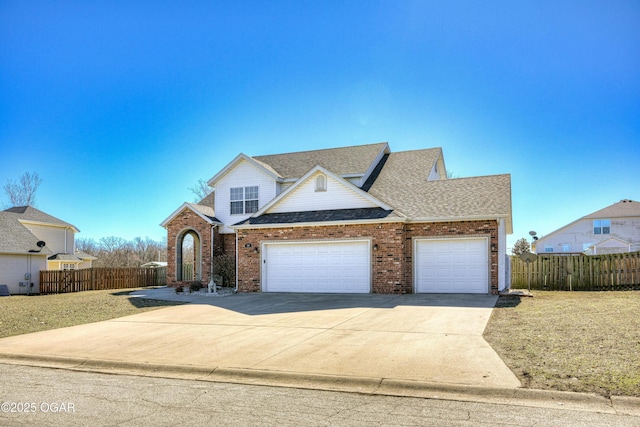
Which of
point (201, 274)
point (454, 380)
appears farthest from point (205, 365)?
point (201, 274)

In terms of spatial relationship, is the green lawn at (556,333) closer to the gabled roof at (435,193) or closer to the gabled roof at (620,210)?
the gabled roof at (435,193)

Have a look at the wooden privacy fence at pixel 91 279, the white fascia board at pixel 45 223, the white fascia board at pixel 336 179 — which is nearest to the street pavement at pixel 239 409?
the white fascia board at pixel 336 179

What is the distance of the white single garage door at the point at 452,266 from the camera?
1708 centimetres

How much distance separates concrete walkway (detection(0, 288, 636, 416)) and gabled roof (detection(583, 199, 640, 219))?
3349 cm

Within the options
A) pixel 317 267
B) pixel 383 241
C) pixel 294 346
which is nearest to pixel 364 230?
pixel 383 241

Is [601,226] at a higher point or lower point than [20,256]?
higher

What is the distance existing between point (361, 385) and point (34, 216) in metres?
38.7

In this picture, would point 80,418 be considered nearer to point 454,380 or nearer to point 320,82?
point 454,380

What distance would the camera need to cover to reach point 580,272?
2047 cm

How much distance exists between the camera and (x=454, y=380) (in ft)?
19.2

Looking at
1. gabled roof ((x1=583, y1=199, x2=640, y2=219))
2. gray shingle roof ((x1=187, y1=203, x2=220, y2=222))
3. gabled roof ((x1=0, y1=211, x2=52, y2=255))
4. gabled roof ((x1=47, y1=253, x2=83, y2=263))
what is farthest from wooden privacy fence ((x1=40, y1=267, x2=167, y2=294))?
gabled roof ((x1=583, y1=199, x2=640, y2=219))

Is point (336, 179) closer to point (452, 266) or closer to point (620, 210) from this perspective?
point (452, 266)

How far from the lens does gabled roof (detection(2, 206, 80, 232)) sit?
35.3 m

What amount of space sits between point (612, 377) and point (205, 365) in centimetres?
574
